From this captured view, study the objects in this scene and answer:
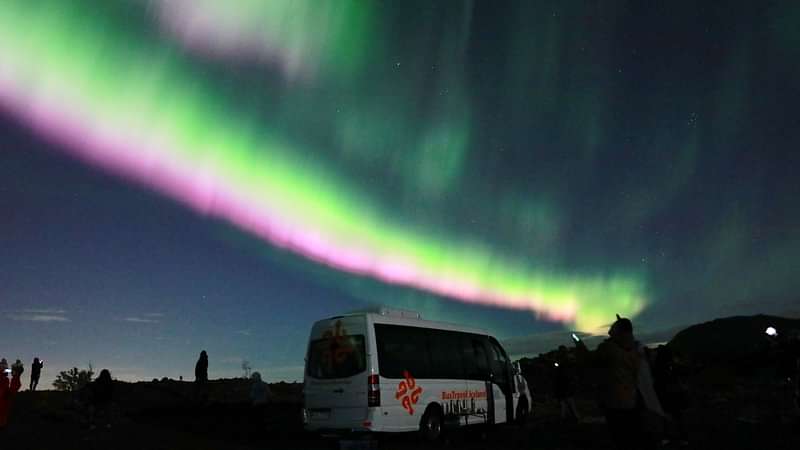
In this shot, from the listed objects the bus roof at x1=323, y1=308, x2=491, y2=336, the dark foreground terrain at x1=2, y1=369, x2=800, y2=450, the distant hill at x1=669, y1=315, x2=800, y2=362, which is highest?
the distant hill at x1=669, y1=315, x2=800, y2=362

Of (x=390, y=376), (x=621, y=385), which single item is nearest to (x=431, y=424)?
(x=390, y=376)

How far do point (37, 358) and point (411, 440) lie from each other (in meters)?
23.7

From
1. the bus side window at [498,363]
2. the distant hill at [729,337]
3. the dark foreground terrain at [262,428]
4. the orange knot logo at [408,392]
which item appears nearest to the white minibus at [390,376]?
the orange knot logo at [408,392]

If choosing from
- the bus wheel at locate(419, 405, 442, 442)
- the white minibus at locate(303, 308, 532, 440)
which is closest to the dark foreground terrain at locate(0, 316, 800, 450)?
the bus wheel at locate(419, 405, 442, 442)

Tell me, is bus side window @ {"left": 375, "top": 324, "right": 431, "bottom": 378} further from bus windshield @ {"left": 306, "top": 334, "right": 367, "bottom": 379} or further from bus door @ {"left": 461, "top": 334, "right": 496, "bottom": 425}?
bus door @ {"left": 461, "top": 334, "right": 496, "bottom": 425}

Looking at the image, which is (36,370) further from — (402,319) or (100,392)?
(402,319)

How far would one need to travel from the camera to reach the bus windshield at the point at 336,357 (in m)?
14.6

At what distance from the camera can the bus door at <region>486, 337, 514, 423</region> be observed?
18381 mm

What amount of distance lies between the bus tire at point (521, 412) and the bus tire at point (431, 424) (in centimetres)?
432

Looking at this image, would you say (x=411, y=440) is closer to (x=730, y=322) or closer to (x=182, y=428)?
(x=182, y=428)

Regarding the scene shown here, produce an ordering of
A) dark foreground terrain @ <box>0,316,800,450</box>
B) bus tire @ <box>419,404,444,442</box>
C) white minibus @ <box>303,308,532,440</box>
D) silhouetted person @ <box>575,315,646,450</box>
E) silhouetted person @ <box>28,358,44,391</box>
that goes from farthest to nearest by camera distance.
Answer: silhouetted person @ <box>28,358,44,391</box> → bus tire @ <box>419,404,444,442</box> → dark foreground terrain @ <box>0,316,800,450</box> → white minibus @ <box>303,308,532,440</box> → silhouetted person @ <box>575,315,646,450</box>

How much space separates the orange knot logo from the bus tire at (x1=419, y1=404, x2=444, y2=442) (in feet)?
1.62

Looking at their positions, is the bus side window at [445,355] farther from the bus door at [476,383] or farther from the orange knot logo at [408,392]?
the orange knot logo at [408,392]

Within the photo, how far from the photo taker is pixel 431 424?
1551 centimetres
